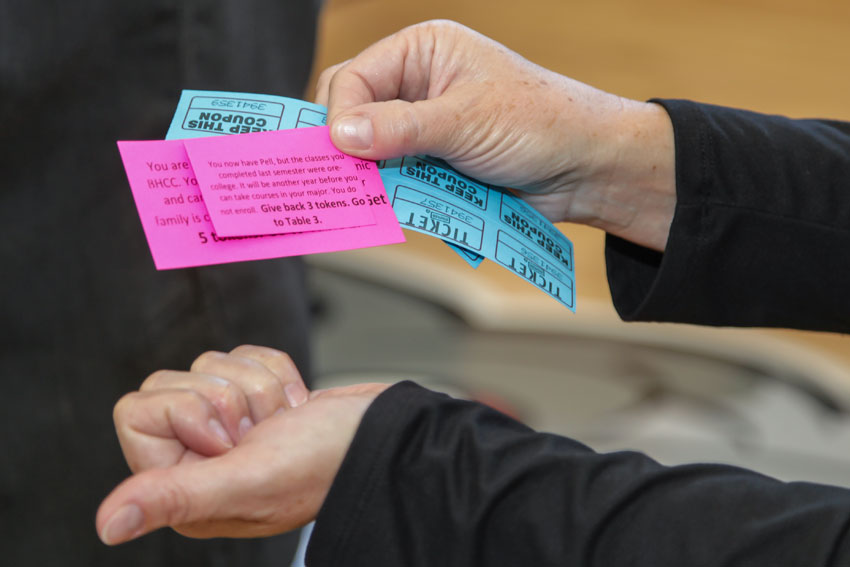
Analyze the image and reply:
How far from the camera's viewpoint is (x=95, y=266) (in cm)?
97

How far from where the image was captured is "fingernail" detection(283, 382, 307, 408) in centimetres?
65

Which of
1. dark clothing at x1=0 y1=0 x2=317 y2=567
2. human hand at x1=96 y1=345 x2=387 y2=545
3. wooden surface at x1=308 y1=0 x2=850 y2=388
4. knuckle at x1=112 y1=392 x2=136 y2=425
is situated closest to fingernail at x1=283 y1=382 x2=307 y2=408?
human hand at x1=96 y1=345 x2=387 y2=545

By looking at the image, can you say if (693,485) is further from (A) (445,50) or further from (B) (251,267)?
(B) (251,267)

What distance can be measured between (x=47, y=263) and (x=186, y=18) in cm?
32

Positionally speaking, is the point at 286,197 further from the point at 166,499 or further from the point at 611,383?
the point at 611,383

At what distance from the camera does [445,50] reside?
0.68 meters

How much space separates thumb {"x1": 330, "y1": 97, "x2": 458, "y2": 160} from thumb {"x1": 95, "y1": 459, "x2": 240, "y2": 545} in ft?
0.79

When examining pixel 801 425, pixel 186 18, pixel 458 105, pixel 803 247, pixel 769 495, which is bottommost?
pixel 801 425

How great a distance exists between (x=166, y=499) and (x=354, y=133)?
0.28 metres

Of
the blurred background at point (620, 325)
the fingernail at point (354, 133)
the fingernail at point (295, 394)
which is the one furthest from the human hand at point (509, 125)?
the blurred background at point (620, 325)

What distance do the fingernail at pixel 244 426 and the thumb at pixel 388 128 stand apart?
0.21 meters

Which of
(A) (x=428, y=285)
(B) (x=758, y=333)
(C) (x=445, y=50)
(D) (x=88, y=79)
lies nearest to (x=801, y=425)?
(B) (x=758, y=333)

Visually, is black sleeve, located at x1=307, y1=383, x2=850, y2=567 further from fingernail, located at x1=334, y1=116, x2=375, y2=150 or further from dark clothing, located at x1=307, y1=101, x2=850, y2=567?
fingernail, located at x1=334, y1=116, x2=375, y2=150

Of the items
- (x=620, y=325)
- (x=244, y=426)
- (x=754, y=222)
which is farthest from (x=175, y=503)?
(x=620, y=325)
